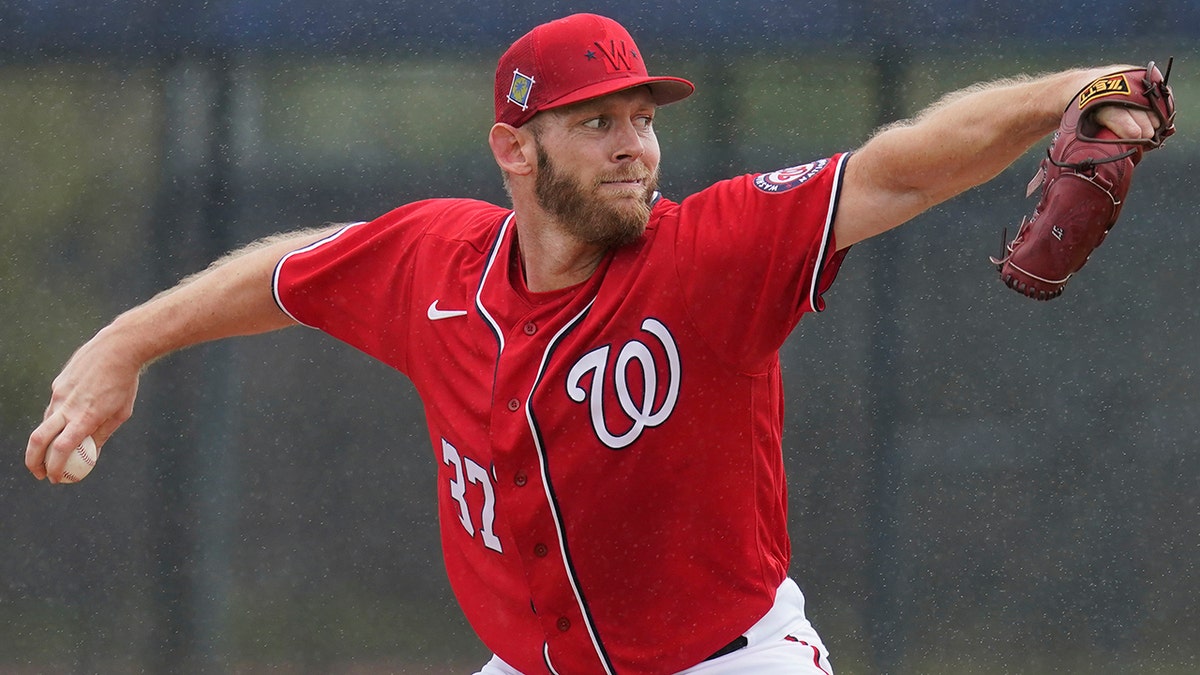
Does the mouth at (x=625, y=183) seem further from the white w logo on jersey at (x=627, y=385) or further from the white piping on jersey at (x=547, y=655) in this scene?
the white piping on jersey at (x=547, y=655)

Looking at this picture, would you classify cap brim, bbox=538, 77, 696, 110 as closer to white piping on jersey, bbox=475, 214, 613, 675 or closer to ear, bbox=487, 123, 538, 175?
ear, bbox=487, 123, 538, 175

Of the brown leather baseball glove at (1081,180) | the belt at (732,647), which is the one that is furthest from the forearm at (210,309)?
the brown leather baseball glove at (1081,180)

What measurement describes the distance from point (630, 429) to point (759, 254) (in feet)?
1.16

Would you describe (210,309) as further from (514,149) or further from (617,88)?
(617,88)

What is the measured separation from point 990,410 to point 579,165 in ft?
5.75

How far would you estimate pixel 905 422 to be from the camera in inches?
136

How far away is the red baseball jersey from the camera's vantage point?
193 centimetres

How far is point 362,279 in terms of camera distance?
96.1 inches

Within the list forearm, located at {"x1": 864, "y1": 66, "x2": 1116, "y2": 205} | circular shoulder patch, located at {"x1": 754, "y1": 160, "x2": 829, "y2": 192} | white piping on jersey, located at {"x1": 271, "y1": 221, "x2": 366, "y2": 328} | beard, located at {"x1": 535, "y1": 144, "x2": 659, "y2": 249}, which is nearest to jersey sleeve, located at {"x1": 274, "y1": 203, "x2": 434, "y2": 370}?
white piping on jersey, located at {"x1": 271, "y1": 221, "x2": 366, "y2": 328}

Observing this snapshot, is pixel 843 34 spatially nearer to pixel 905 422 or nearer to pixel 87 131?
pixel 905 422

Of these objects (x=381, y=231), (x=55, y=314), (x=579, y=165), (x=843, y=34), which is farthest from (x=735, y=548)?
(x=55, y=314)

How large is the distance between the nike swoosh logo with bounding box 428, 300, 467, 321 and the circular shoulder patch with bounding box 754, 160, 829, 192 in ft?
1.97

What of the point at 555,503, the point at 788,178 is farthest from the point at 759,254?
the point at 555,503

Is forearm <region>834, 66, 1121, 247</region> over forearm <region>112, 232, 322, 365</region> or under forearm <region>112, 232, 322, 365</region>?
over
